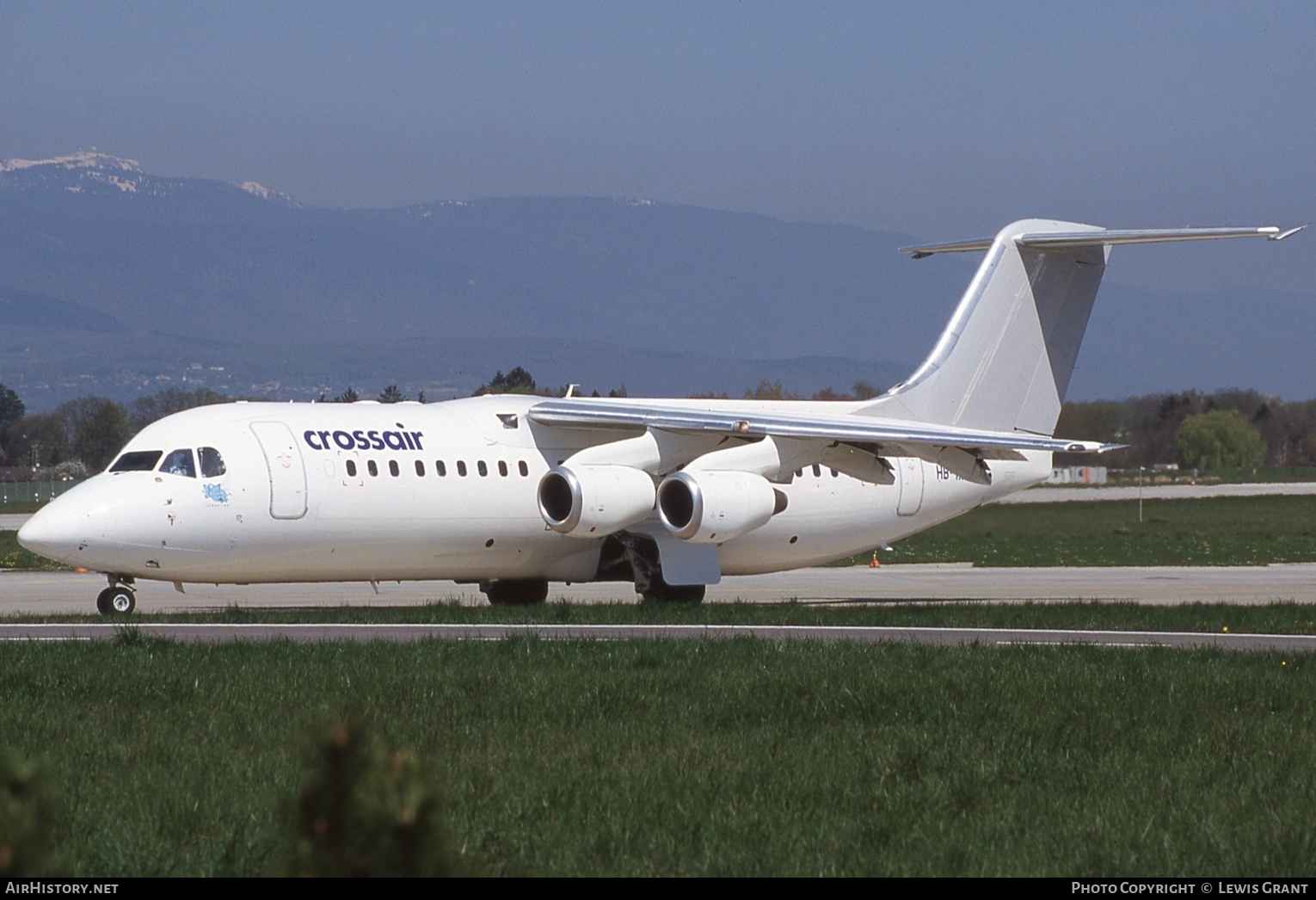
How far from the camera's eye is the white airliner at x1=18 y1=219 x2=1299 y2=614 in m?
22.2

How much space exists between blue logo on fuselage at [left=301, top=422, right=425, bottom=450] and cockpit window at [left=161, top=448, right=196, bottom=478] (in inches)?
58.1

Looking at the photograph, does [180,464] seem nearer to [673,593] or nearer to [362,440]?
[362,440]

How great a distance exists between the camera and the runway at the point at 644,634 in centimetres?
1764

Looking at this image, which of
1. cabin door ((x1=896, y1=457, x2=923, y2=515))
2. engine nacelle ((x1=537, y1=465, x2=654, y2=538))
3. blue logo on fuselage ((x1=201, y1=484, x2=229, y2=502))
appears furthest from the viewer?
cabin door ((x1=896, y1=457, x2=923, y2=515))

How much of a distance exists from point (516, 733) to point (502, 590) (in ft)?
50.6

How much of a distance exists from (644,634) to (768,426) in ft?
19.4

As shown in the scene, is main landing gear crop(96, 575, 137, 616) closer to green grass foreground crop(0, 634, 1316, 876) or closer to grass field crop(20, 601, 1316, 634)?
grass field crop(20, 601, 1316, 634)

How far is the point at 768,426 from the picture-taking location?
78.9ft

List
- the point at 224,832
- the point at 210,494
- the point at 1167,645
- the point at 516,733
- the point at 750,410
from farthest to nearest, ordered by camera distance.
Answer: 1. the point at 750,410
2. the point at 210,494
3. the point at 1167,645
4. the point at 516,733
5. the point at 224,832

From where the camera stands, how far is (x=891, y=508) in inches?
1091

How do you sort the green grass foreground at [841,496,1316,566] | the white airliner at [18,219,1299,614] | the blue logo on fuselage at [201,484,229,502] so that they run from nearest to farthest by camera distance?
1. the blue logo on fuselage at [201,484,229,502]
2. the white airliner at [18,219,1299,614]
3. the green grass foreground at [841,496,1316,566]

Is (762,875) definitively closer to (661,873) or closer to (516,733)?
(661,873)

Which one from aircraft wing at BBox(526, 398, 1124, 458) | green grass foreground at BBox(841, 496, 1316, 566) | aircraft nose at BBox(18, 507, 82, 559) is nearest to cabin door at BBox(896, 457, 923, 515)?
aircraft wing at BBox(526, 398, 1124, 458)

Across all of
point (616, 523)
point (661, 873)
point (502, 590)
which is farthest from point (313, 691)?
point (502, 590)
